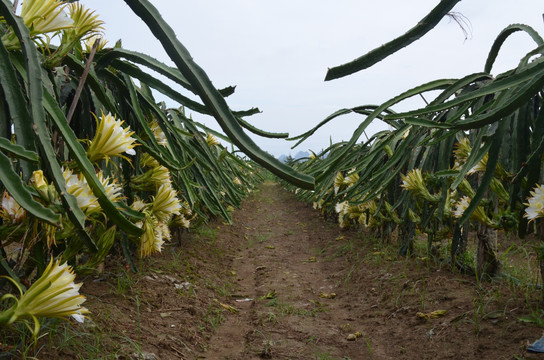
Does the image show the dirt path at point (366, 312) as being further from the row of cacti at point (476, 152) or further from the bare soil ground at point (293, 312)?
the row of cacti at point (476, 152)

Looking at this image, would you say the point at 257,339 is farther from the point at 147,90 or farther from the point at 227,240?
the point at 227,240

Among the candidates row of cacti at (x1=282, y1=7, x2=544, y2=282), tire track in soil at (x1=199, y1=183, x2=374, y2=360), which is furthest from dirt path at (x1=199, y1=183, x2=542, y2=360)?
row of cacti at (x1=282, y1=7, x2=544, y2=282)

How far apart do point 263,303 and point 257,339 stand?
0.58 m

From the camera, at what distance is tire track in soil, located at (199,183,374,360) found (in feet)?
6.40

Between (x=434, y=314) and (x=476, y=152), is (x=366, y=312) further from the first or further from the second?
(x=476, y=152)

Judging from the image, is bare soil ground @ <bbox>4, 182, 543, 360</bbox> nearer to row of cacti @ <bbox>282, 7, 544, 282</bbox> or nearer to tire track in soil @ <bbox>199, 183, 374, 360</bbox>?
tire track in soil @ <bbox>199, 183, 374, 360</bbox>

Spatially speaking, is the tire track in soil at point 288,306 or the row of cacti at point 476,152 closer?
the row of cacti at point 476,152

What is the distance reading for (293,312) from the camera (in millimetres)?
2441

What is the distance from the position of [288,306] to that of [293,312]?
0.20 feet

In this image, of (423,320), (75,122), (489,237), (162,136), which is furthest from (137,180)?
(489,237)

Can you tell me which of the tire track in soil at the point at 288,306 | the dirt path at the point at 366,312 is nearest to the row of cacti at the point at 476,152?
the dirt path at the point at 366,312

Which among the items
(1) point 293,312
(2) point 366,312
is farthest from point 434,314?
(1) point 293,312

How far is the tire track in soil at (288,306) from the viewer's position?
1.95 meters

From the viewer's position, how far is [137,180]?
1663mm
